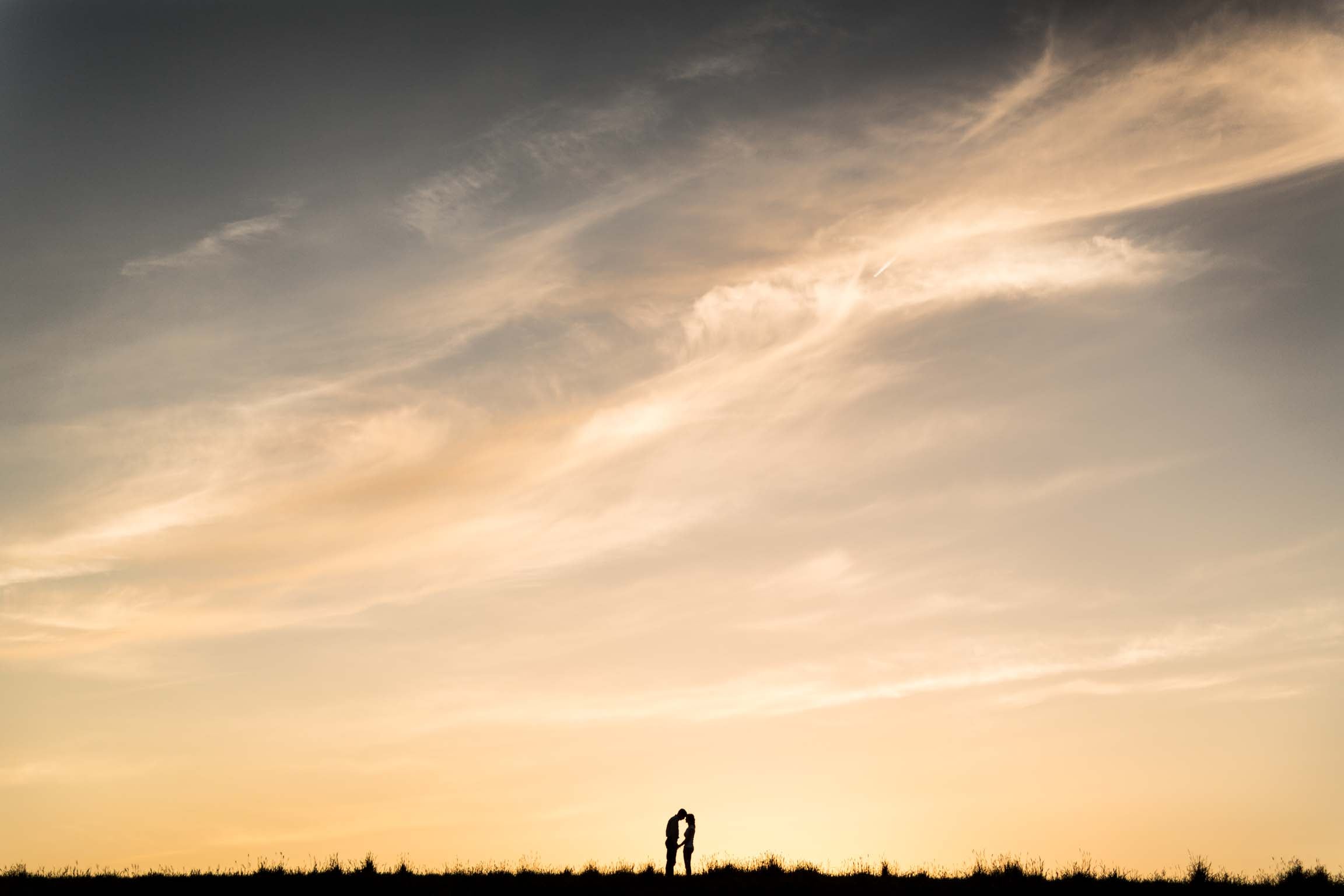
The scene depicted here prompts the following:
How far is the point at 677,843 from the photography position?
1094 inches

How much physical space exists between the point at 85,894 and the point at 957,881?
19.8 meters

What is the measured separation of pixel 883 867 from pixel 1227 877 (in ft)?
26.7

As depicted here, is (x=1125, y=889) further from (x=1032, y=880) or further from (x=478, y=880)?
(x=478, y=880)

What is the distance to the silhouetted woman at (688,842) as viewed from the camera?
27688mm

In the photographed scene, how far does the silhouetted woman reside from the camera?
27.7 m

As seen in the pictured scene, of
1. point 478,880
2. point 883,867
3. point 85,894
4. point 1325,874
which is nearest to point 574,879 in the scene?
point 478,880

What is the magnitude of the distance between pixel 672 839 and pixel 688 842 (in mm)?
411

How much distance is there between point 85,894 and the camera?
82.5ft

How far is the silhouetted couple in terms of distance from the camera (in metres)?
27.7

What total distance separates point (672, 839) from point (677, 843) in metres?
0.16

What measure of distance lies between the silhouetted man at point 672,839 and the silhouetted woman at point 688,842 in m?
0.20

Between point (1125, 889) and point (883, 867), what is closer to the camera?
point (1125, 889)

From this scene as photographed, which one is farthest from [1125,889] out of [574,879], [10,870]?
[10,870]

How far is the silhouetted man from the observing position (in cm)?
2773
